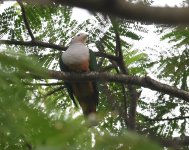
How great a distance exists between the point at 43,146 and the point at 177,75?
3.56m

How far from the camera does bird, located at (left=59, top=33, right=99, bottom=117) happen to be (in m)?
4.88

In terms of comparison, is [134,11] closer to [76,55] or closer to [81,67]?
[81,67]

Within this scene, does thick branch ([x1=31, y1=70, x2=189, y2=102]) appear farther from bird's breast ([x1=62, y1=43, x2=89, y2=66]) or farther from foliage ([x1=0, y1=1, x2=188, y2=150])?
bird's breast ([x1=62, y1=43, x2=89, y2=66])

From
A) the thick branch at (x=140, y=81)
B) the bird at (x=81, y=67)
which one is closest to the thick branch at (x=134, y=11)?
the thick branch at (x=140, y=81)

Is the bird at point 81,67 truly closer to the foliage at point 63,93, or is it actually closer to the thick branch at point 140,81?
the foliage at point 63,93

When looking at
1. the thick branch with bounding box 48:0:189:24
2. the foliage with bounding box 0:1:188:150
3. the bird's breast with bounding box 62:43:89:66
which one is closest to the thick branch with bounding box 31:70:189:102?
the foliage with bounding box 0:1:188:150

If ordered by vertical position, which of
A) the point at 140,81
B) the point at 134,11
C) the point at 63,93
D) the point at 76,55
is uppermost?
the point at 134,11

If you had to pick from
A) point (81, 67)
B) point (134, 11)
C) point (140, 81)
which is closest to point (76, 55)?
point (81, 67)

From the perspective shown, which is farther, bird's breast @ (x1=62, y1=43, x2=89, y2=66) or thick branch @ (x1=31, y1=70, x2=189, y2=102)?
bird's breast @ (x1=62, y1=43, x2=89, y2=66)

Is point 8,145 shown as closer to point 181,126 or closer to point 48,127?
point 48,127

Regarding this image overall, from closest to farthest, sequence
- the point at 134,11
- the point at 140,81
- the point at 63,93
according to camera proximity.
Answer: the point at 134,11
the point at 140,81
the point at 63,93

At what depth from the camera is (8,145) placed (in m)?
1.28

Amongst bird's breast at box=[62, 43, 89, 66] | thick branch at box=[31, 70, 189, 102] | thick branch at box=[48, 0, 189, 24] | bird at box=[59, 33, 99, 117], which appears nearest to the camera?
thick branch at box=[48, 0, 189, 24]

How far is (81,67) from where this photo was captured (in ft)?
16.5
